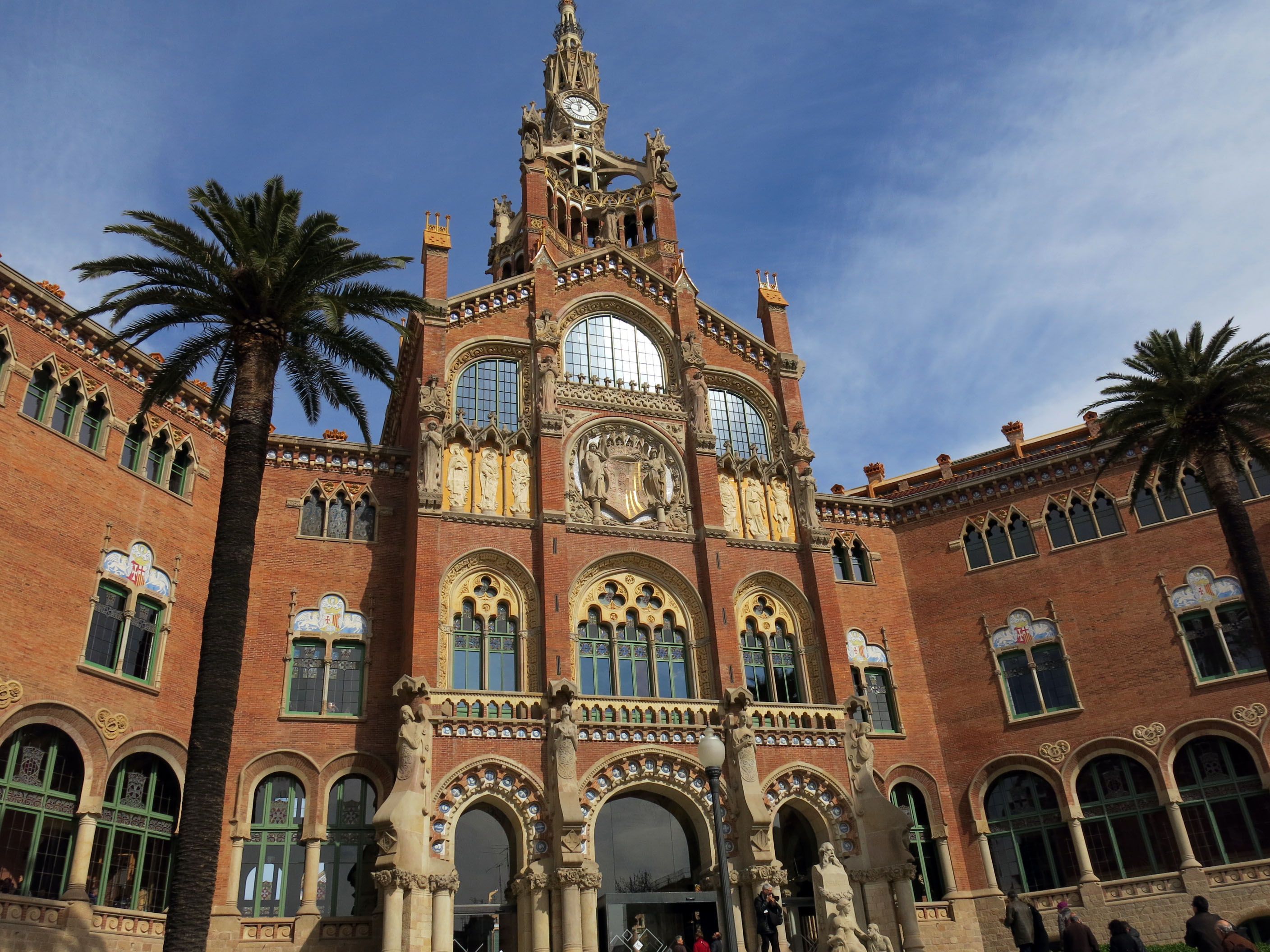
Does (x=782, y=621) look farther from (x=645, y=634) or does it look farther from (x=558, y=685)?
(x=558, y=685)

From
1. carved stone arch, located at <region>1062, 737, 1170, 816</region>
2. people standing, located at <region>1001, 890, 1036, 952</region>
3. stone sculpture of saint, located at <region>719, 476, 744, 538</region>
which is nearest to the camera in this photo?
people standing, located at <region>1001, 890, 1036, 952</region>

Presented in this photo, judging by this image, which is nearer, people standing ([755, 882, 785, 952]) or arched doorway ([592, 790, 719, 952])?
people standing ([755, 882, 785, 952])

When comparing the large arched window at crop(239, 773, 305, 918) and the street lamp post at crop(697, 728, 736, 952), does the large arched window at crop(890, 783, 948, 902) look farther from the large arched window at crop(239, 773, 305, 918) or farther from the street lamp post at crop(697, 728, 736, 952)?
the large arched window at crop(239, 773, 305, 918)

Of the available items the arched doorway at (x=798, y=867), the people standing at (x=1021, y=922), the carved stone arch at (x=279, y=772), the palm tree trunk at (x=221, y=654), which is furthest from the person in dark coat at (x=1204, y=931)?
the carved stone arch at (x=279, y=772)

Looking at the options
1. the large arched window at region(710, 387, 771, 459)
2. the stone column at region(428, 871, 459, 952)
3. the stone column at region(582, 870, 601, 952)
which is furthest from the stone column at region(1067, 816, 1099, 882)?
the stone column at region(428, 871, 459, 952)

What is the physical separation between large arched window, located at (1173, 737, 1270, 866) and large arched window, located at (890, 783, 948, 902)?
7.29 metres

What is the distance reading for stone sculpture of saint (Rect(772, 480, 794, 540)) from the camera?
35.6m

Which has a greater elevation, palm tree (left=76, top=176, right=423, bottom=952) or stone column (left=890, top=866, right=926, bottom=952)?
palm tree (left=76, top=176, right=423, bottom=952)

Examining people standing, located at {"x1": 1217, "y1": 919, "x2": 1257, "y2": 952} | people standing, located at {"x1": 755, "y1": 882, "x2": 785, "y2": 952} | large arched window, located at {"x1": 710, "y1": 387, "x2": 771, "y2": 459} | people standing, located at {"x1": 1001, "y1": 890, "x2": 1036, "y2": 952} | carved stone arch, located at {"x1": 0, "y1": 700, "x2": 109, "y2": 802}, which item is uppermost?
large arched window, located at {"x1": 710, "y1": 387, "x2": 771, "y2": 459}

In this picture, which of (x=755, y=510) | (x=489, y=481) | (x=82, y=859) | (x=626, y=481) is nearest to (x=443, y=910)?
(x=82, y=859)

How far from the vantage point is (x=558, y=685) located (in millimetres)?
28953

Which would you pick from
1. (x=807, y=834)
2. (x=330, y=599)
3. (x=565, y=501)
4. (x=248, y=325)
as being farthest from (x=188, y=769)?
(x=807, y=834)

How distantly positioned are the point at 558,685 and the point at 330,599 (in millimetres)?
7623

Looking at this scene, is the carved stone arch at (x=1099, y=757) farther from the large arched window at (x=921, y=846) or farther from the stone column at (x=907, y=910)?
the stone column at (x=907, y=910)
